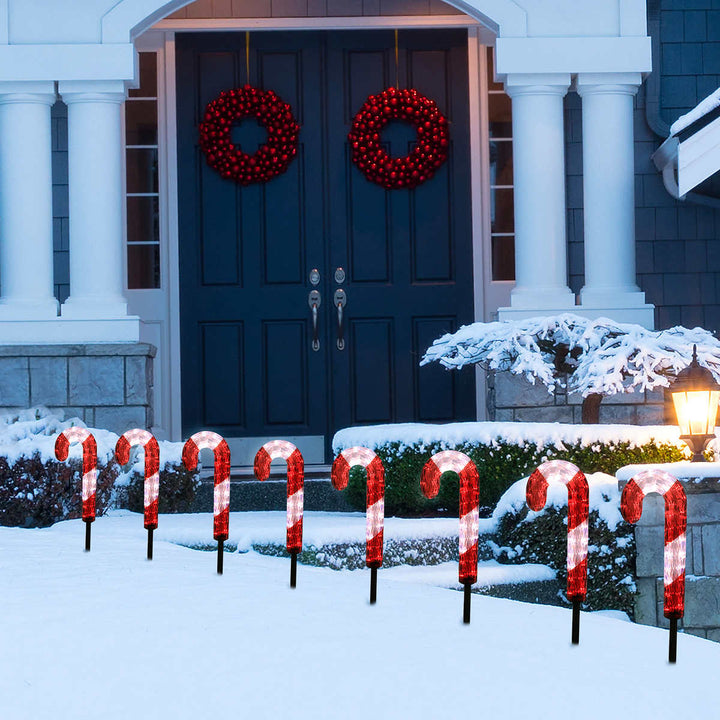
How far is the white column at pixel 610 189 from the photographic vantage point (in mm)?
8359

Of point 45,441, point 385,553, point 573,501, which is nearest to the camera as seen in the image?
point 573,501

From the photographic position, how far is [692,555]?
608 cm

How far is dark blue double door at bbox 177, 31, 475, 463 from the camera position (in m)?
9.47

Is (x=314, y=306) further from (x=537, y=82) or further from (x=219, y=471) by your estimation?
(x=219, y=471)

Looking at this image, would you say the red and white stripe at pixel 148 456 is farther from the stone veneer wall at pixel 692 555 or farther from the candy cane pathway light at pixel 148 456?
the stone veneer wall at pixel 692 555

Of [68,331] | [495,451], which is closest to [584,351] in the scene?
[495,451]

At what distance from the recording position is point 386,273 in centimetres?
950

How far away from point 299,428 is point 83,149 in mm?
2536

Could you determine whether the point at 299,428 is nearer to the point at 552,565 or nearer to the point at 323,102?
the point at 323,102

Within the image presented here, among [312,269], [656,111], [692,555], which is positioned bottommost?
[692,555]

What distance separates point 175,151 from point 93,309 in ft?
5.71

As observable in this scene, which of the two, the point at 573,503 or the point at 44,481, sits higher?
the point at 573,503

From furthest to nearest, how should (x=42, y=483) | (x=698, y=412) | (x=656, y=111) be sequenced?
(x=656, y=111), (x=42, y=483), (x=698, y=412)

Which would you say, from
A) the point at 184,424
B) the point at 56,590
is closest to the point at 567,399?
the point at 184,424
